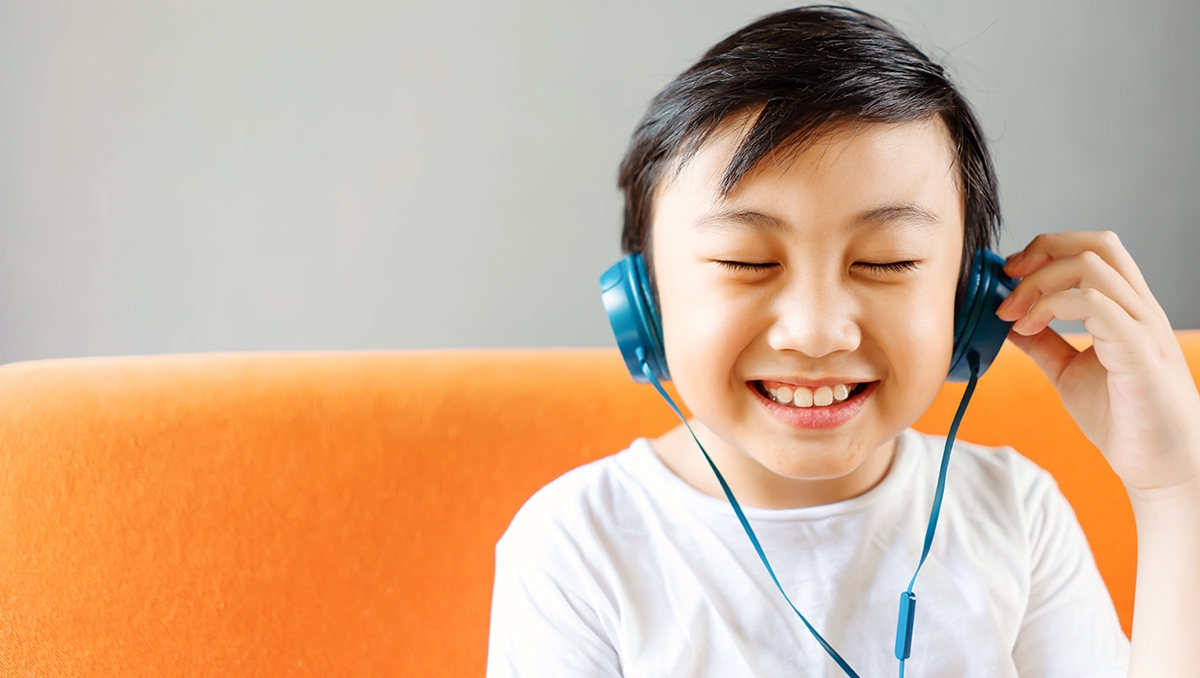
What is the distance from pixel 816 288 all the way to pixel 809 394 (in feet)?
0.35

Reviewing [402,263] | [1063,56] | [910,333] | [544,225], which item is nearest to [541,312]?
[544,225]

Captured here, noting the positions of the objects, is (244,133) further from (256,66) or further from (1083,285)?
(1083,285)

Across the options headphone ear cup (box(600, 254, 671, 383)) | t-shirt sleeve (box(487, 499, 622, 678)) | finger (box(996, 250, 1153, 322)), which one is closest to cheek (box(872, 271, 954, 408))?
finger (box(996, 250, 1153, 322))

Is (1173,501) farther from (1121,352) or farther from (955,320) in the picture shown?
(955,320)

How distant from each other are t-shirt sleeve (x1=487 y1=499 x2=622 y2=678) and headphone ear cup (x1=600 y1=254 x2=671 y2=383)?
0.21 meters

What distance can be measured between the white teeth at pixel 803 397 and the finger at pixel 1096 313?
26cm

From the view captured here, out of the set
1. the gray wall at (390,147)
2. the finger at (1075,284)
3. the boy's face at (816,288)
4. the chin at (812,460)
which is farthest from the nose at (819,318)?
the gray wall at (390,147)

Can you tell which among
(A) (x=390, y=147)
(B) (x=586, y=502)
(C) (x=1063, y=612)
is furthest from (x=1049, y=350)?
(A) (x=390, y=147)

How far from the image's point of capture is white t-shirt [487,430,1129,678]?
77 centimetres

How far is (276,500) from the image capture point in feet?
3.29

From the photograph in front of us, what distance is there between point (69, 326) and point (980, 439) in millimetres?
1597

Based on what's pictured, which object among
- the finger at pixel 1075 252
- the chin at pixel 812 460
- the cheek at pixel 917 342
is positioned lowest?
the chin at pixel 812 460

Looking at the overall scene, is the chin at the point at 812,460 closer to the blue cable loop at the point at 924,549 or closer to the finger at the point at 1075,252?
the blue cable loop at the point at 924,549

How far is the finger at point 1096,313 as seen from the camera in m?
0.74
